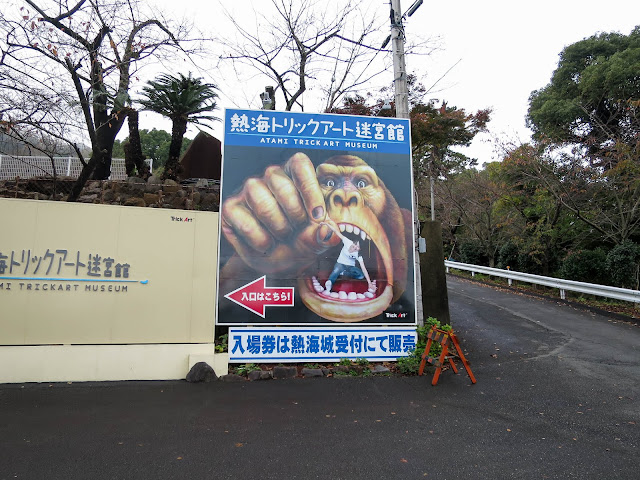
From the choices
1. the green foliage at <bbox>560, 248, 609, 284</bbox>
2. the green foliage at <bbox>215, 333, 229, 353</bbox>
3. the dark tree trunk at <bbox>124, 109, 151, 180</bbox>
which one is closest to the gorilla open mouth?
the green foliage at <bbox>215, 333, 229, 353</bbox>

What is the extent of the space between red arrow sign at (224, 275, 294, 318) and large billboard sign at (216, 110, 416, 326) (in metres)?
0.02

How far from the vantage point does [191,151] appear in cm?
1303

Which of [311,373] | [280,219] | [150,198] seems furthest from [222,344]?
[150,198]

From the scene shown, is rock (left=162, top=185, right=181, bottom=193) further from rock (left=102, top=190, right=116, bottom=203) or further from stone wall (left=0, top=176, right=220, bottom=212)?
rock (left=102, top=190, right=116, bottom=203)

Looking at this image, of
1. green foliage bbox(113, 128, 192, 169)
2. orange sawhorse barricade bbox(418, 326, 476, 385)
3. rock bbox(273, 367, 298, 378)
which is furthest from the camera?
green foliage bbox(113, 128, 192, 169)

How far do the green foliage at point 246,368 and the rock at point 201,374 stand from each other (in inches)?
16.0

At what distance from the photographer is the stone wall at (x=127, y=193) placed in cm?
954

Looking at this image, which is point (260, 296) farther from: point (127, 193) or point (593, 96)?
point (593, 96)

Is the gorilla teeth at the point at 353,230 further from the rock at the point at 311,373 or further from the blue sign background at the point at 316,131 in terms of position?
the rock at the point at 311,373

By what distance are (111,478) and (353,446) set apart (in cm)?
226

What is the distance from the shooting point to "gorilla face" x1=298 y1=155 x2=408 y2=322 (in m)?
7.46

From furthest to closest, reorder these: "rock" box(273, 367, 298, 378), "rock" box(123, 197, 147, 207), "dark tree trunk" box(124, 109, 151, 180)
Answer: "dark tree trunk" box(124, 109, 151, 180)
"rock" box(123, 197, 147, 207)
"rock" box(273, 367, 298, 378)

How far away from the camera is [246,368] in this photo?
22.3 ft

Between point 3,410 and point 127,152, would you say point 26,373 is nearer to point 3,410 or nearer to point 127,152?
point 3,410
